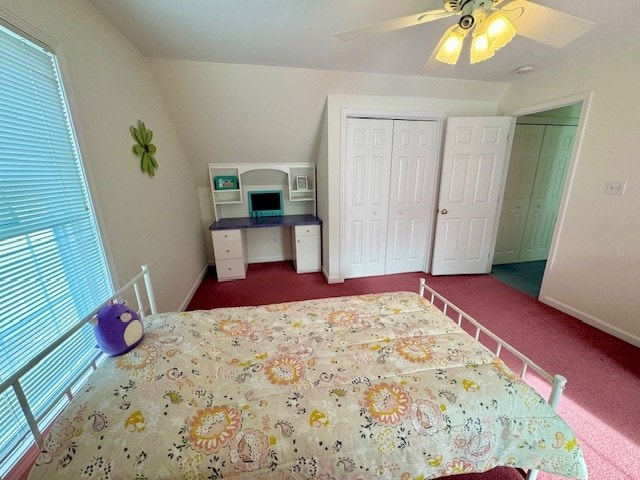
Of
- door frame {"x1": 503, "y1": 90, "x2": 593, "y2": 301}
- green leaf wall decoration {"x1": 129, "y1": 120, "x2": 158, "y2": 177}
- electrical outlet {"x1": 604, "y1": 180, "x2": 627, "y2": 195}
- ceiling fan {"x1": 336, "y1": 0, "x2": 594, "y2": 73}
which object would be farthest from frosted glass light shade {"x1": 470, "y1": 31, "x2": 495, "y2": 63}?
A: green leaf wall decoration {"x1": 129, "y1": 120, "x2": 158, "y2": 177}

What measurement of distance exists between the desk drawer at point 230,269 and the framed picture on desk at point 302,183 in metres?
1.38

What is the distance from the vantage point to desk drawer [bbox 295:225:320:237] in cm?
340

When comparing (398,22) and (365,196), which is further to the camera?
(365,196)

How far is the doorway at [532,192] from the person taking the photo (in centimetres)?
326

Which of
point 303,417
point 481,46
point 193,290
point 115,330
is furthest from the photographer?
point 193,290

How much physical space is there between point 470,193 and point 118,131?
3685 millimetres

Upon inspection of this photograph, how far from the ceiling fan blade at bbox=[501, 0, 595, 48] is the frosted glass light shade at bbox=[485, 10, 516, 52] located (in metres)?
0.05

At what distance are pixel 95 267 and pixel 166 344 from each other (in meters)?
0.75

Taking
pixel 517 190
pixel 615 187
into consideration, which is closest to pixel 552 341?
pixel 615 187

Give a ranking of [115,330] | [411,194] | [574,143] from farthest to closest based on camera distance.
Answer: [411,194]
[574,143]
[115,330]

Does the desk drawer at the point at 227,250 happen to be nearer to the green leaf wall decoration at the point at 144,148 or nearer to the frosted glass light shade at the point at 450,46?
the green leaf wall decoration at the point at 144,148

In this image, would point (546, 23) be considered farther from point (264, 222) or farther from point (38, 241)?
point (264, 222)

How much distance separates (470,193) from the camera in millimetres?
3115

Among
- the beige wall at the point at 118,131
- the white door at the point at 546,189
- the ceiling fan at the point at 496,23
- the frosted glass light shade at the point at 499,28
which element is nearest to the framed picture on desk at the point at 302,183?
the beige wall at the point at 118,131
